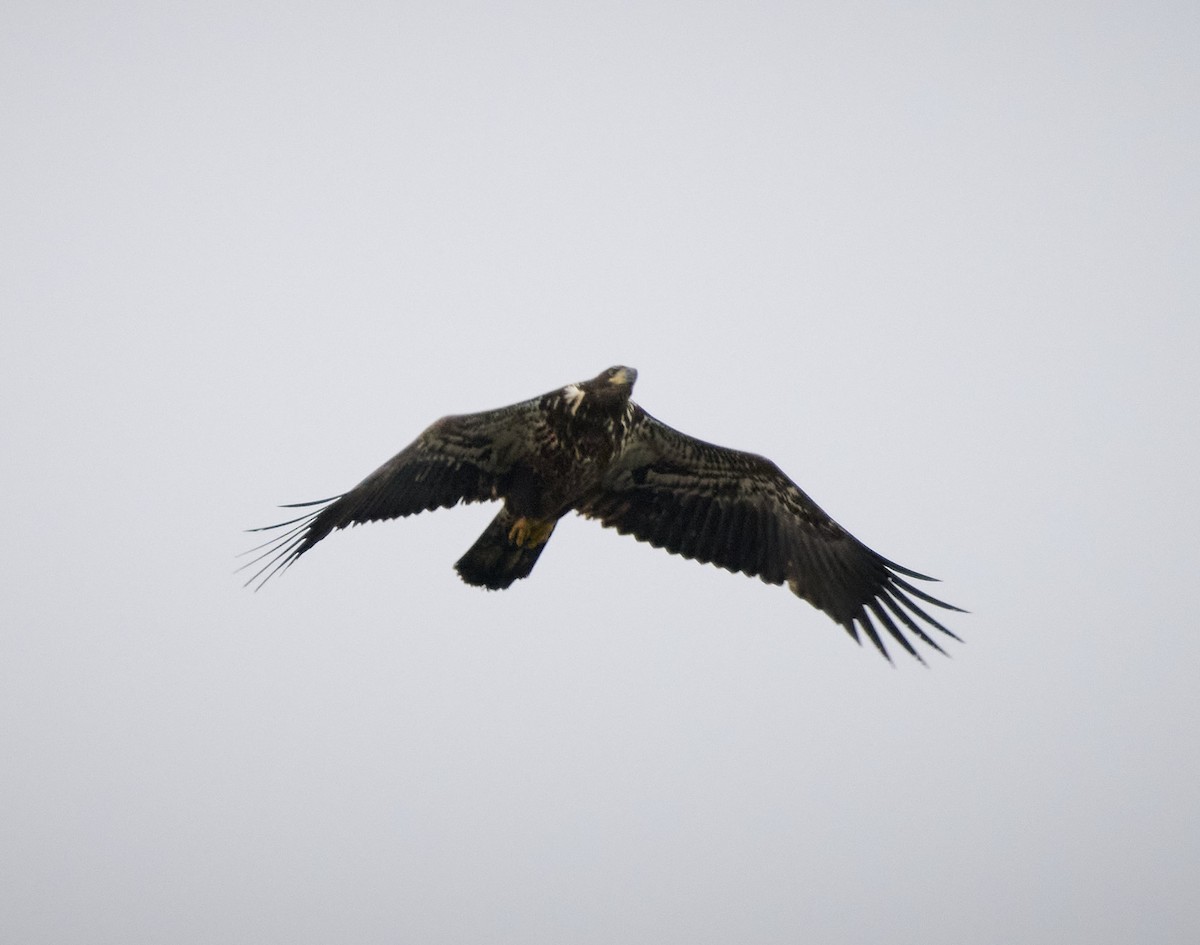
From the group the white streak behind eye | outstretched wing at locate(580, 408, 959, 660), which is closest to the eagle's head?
the white streak behind eye

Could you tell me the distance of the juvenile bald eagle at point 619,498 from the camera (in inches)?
326

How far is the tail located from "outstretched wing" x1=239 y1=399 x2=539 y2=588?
301 mm

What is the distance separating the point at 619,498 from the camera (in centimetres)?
915

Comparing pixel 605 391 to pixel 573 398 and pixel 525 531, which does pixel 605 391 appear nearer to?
pixel 573 398

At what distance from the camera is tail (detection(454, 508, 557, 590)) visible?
834cm

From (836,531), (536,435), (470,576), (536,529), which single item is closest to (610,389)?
(536,435)

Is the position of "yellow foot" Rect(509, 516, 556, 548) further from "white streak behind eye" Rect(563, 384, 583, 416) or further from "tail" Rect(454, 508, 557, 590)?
"white streak behind eye" Rect(563, 384, 583, 416)

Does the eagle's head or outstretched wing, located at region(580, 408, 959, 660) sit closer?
the eagle's head

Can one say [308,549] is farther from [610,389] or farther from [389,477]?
[610,389]

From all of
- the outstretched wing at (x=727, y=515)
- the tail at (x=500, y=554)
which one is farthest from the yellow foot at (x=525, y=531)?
the outstretched wing at (x=727, y=515)

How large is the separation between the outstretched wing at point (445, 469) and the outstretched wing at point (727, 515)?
90 cm

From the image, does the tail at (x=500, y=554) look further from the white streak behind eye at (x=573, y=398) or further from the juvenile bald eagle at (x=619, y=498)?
the white streak behind eye at (x=573, y=398)

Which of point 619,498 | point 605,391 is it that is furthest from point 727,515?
point 605,391

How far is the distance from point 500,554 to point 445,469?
0.80 metres
